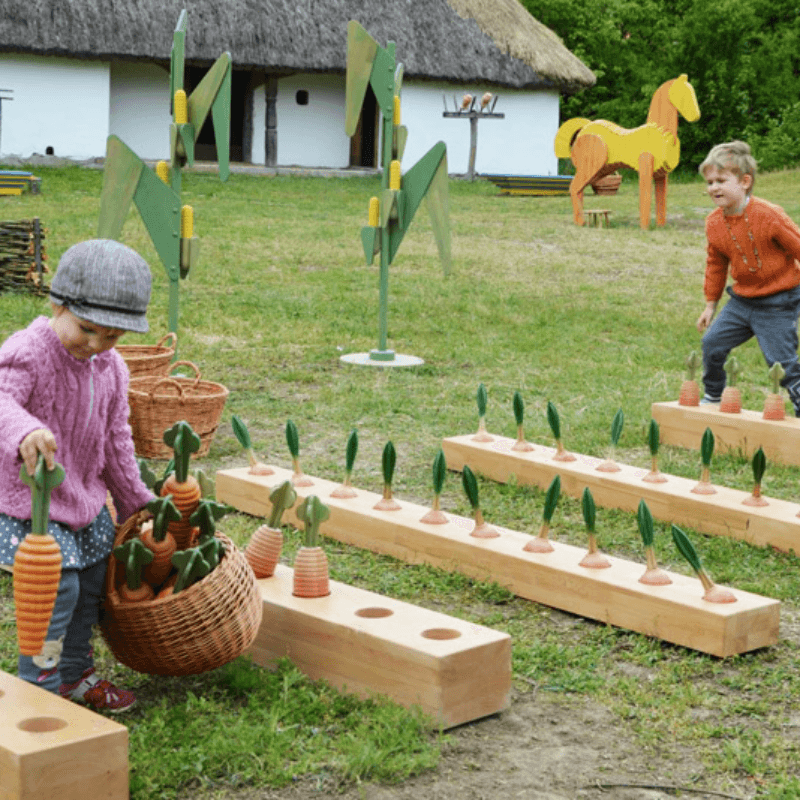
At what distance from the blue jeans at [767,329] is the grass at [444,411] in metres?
0.50

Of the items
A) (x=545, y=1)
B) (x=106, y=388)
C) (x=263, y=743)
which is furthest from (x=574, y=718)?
(x=545, y=1)

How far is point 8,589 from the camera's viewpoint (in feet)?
12.8

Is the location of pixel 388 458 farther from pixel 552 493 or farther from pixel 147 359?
pixel 147 359

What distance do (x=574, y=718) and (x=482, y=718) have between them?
9.1 inches

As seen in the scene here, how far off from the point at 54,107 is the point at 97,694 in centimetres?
2058

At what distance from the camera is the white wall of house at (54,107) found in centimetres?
2177

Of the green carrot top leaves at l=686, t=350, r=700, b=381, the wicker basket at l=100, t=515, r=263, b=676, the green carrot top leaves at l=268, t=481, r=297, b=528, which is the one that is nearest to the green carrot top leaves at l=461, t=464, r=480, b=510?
the green carrot top leaves at l=268, t=481, r=297, b=528

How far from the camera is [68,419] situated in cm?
301

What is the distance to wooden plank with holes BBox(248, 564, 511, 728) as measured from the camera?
10.1 feet

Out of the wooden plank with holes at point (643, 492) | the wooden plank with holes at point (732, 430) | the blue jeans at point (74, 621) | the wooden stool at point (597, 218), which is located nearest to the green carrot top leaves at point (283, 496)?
the blue jeans at point (74, 621)

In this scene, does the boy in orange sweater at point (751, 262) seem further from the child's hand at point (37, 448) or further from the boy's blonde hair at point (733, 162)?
the child's hand at point (37, 448)

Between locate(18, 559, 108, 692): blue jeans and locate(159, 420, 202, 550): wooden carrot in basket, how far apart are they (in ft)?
0.65

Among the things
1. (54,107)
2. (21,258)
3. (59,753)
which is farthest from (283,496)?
(54,107)

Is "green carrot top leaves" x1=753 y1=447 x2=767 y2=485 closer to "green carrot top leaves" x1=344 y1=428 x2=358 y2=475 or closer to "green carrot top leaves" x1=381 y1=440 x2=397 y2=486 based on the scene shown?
"green carrot top leaves" x1=381 y1=440 x2=397 y2=486
